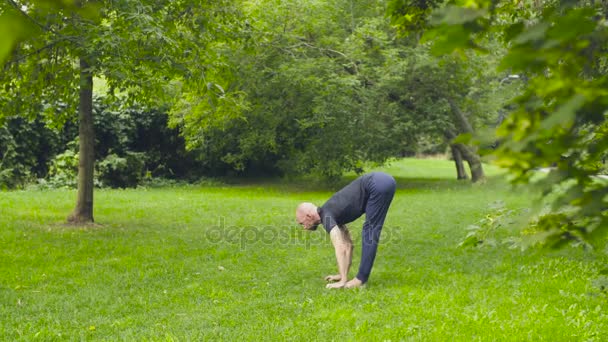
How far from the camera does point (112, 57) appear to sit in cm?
866

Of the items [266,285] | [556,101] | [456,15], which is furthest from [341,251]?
[456,15]

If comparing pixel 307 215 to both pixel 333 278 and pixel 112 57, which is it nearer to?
pixel 333 278

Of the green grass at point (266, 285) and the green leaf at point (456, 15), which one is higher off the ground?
the green leaf at point (456, 15)

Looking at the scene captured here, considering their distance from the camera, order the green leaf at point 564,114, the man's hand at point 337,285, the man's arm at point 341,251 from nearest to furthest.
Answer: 1. the green leaf at point 564,114
2. the man's arm at point 341,251
3. the man's hand at point 337,285

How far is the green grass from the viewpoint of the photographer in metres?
5.34

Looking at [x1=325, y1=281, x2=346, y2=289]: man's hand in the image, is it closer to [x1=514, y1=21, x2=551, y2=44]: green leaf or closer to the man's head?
the man's head

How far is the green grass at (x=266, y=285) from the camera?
5.34 metres

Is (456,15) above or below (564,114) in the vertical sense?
above

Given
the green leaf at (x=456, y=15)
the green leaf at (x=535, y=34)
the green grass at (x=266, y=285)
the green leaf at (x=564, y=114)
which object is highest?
the green leaf at (x=456, y=15)

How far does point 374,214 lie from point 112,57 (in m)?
4.31

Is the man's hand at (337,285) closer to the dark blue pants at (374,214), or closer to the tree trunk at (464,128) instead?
the dark blue pants at (374,214)

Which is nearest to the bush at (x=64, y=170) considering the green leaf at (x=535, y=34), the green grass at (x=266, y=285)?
the green grass at (x=266, y=285)

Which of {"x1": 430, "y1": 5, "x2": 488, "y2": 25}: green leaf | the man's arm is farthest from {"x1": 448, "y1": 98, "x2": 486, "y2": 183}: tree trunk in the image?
{"x1": 430, "y1": 5, "x2": 488, "y2": 25}: green leaf

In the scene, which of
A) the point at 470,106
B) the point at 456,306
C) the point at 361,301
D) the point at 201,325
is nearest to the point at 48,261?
the point at 201,325
